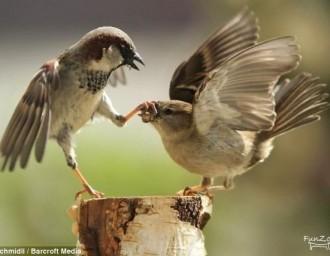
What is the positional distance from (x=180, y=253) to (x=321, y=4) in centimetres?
89

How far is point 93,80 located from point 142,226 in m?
0.30

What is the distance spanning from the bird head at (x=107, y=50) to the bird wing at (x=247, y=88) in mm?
128

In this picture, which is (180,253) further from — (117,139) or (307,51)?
(307,51)

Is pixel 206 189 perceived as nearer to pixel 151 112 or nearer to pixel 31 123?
pixel 151 112

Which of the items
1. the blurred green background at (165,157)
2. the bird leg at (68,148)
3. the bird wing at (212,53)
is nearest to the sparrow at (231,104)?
the bird wing at (212,53)

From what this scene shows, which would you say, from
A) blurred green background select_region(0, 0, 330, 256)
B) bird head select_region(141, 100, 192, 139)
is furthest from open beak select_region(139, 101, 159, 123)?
blurred green background select_region(0, 0, 330, 256)

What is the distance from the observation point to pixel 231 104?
119 centimetres

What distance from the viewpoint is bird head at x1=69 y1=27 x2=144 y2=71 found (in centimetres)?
114

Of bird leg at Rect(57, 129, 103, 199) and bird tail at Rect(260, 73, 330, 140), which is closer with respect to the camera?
bird leg at Rect(57, 129, 103, 199)

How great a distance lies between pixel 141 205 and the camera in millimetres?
1000

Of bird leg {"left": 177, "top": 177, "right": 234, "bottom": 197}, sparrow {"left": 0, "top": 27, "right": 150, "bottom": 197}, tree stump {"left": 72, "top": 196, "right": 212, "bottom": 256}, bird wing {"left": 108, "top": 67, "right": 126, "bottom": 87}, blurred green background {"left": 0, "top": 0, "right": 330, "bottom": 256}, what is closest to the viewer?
tree stump {"left": 72, "top": 196, "right": 212, "bottom": 256}

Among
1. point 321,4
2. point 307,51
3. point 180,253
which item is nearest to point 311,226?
point 307,51

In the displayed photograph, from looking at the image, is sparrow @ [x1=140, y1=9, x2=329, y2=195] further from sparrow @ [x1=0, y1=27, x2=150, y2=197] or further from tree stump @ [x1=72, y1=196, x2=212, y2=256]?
tree stump @ [x1=72, y1=196, x2=212, y2=256]

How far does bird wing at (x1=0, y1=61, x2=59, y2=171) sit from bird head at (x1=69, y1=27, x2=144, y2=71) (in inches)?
2.7
